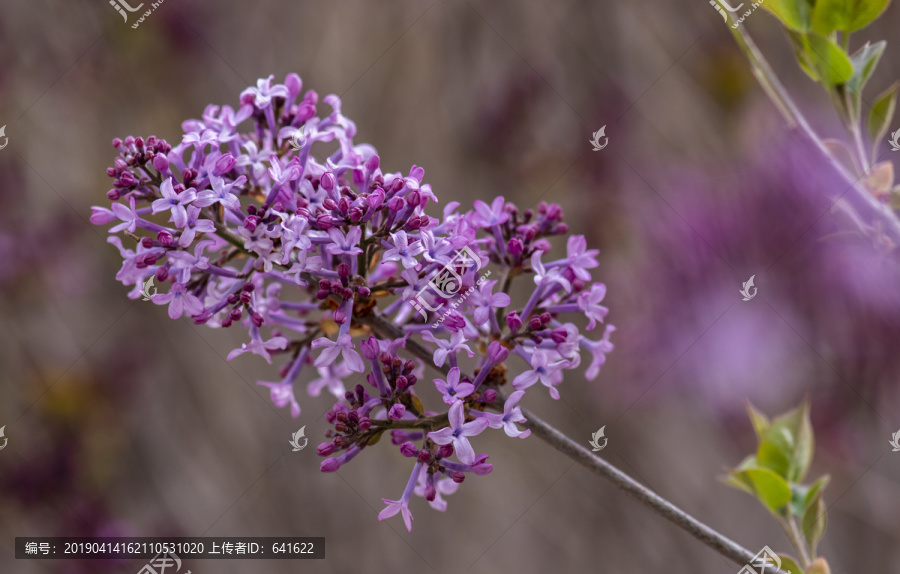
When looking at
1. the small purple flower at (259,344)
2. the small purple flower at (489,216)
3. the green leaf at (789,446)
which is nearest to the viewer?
the small purple flower at (259,344)

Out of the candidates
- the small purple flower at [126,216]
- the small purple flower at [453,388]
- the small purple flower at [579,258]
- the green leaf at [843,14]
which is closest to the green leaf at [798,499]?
the small purple flower at [579,258]

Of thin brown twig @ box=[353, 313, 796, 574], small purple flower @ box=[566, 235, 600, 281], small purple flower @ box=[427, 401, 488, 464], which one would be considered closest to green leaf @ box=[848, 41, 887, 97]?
small purple flower @ box=[566, 235, 600, 281]

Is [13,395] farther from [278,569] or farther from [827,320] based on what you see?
[827,320]

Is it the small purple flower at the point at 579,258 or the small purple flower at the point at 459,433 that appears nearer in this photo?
the small purple flower at the point at 459,433

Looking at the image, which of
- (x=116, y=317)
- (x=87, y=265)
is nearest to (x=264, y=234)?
(x=87, y=265)

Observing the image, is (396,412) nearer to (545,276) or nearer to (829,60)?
(545,276)

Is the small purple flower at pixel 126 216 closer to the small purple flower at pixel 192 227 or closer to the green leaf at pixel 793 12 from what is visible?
the small purple flower at pixel 192 227
